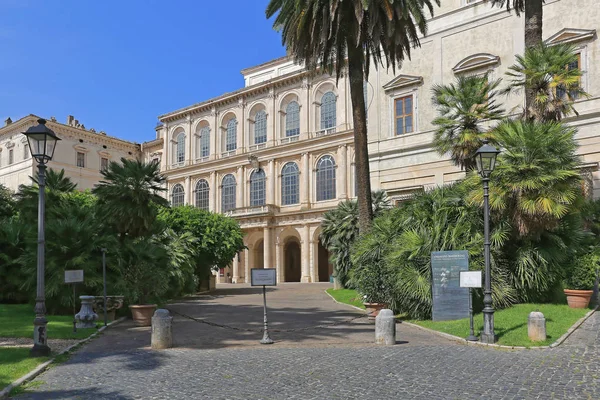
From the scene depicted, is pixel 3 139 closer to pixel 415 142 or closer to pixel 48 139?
pixel 415 142

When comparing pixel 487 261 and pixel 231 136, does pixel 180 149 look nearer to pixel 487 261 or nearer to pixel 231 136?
pixel 231 136

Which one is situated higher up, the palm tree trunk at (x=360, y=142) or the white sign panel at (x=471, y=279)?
the palm tree trunk at (x=360, y=142)

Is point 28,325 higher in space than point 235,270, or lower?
lower

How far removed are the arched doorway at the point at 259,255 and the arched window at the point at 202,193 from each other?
7384mm

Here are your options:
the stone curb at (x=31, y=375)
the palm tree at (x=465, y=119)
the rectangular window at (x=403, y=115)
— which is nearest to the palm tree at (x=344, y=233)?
the rectangular window at (x=403, y=115)

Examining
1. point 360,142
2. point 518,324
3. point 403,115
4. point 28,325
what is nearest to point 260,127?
point 403,115

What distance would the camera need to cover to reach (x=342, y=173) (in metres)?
45.1

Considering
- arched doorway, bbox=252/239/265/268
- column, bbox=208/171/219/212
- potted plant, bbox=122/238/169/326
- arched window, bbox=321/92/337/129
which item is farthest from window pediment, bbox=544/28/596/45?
column, bbox=208/171/219/212

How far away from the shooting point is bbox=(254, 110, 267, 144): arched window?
5244 cm

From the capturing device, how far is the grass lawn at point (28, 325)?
13438mm

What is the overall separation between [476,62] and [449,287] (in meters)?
15.7

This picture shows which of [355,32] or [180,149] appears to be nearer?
[355,32]

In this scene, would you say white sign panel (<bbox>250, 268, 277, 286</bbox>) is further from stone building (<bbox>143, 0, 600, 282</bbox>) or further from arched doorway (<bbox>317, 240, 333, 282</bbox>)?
arched doorway (<bbox>317, 240, 333, 282</bbox>)

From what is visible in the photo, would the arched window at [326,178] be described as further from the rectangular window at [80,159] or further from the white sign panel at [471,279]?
the white sign panel at [471,279]
